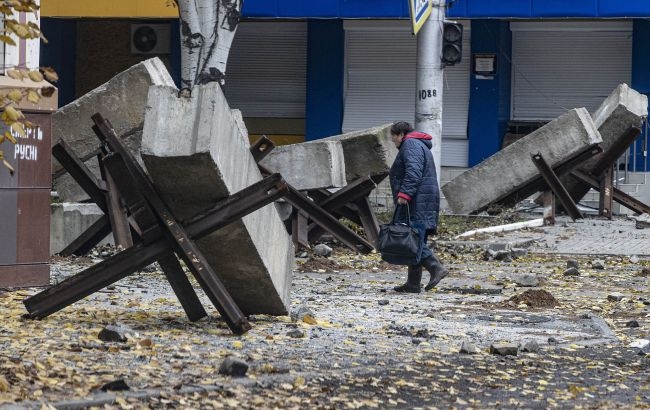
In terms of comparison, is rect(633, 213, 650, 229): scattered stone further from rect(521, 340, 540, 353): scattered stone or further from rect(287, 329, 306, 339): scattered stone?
rect(287, 329, 306, 339): scattered stone

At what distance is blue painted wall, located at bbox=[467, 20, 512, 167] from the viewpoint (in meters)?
24.3

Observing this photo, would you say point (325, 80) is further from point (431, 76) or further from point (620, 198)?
point (620, 198)

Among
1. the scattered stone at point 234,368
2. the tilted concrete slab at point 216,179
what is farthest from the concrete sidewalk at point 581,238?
the scattered stone at point 234,368

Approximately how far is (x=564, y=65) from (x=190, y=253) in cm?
1720

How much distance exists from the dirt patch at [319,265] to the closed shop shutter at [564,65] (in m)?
10.5

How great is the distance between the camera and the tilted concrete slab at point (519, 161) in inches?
754

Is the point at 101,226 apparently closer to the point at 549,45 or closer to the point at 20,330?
the point at 20,330

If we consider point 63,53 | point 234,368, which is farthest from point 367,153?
point 63,53

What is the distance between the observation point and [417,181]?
1232 centimetres

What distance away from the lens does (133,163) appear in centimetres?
848

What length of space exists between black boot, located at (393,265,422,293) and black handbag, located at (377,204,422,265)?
0.29 ft

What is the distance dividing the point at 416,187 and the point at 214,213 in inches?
171

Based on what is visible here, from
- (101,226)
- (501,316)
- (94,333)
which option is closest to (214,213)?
(94,333)

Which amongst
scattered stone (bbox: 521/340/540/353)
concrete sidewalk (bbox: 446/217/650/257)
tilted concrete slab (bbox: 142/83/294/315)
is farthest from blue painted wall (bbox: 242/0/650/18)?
scattered stone (bbox: 521/340/540/353)
